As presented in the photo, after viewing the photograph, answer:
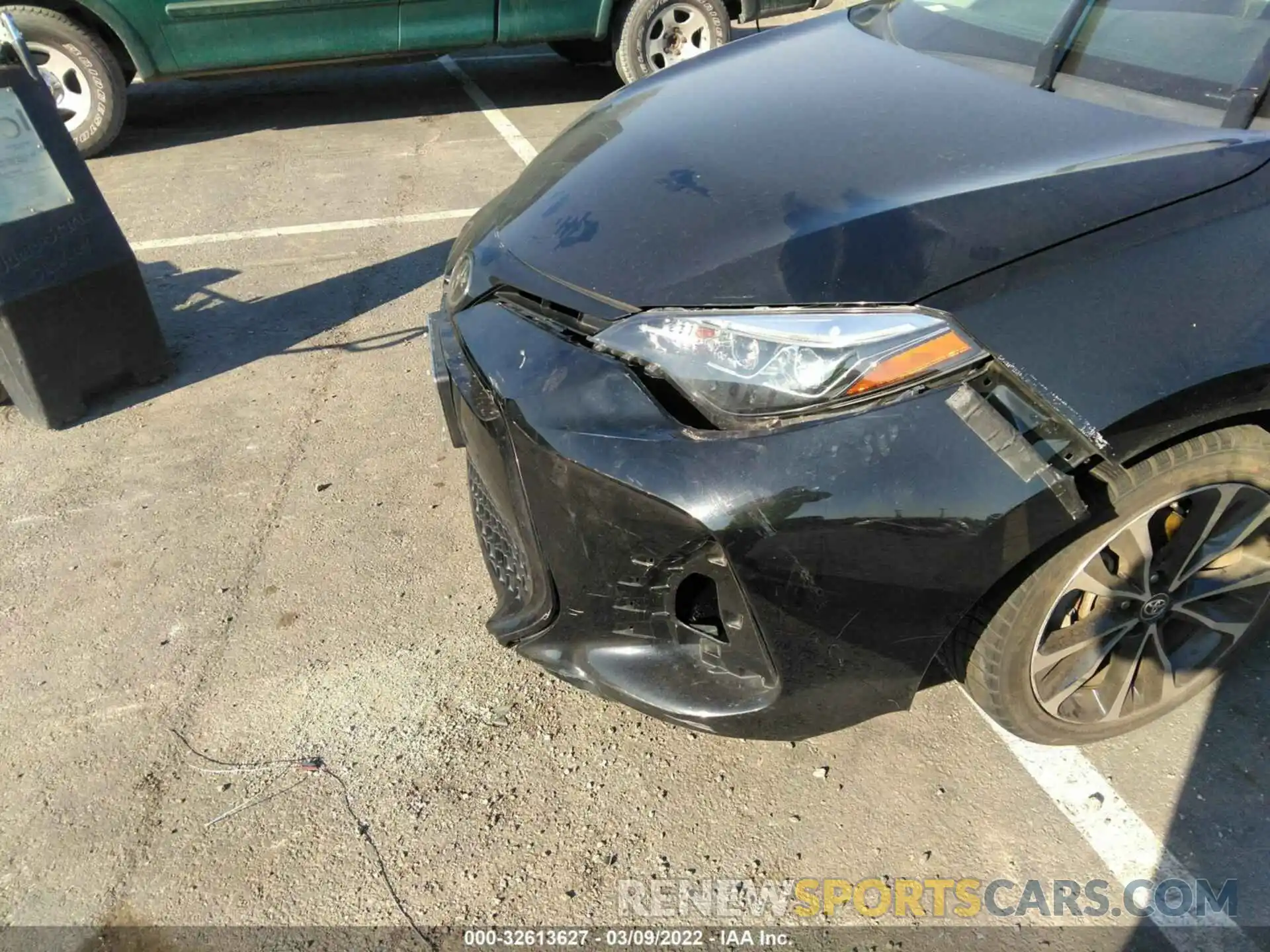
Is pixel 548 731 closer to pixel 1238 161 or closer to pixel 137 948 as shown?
pixel 137 948

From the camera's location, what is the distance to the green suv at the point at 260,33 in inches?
229

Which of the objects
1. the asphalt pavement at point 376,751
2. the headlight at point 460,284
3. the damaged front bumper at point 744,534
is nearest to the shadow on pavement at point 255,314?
the asphalt pavement at point 376,751

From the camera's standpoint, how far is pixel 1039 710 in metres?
1.98

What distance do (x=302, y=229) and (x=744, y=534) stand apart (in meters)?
4.24

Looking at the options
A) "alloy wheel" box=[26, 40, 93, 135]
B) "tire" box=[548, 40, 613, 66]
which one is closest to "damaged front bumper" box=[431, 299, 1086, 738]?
"alloy wheel" box=[26, 40, 93, 135]

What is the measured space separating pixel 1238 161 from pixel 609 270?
1265 mm

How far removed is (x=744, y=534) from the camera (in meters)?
1.57

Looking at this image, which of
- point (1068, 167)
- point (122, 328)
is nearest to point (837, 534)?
point (1068, 167)

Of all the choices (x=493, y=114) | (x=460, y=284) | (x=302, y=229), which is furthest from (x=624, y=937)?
(x=493, y=114)

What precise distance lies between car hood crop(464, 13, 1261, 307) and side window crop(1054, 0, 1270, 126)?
0.43 ft

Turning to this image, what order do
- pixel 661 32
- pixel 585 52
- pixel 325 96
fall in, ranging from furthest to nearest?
pixel 585 52, pixel 325 96, pixel 661 32

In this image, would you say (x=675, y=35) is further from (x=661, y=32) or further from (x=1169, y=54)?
(x=1169, y=54)

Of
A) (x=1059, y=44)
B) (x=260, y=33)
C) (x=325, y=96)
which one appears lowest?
(x=325, y=96)

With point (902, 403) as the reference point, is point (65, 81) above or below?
below
